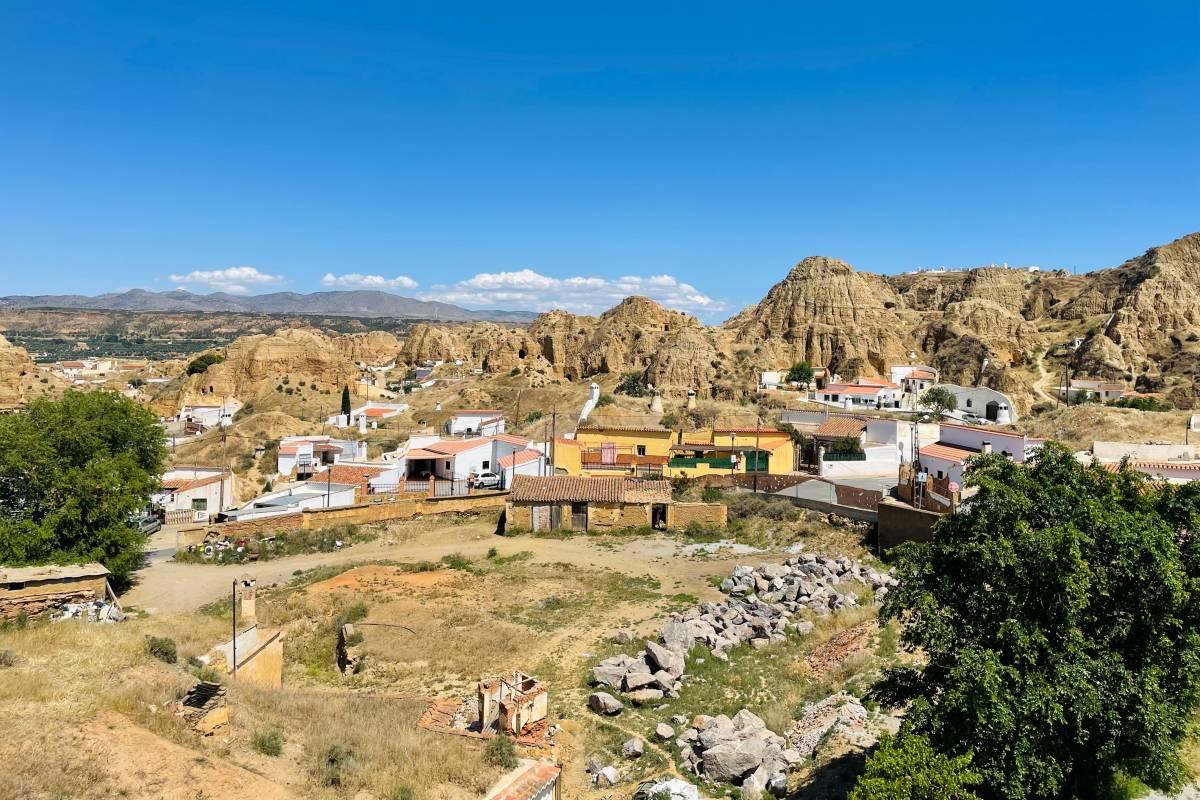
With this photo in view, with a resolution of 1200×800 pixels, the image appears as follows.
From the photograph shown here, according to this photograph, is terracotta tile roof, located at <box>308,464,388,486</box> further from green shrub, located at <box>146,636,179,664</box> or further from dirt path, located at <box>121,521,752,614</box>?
green shrub, located at <box>146,636,179,664</box>

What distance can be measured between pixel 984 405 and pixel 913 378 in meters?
9.32

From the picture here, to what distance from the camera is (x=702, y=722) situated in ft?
43.5

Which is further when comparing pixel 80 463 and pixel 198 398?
pixel 198 398

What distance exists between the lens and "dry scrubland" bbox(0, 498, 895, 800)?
29.7 feet

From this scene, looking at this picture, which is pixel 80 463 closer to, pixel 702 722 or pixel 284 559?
pixel 284 559

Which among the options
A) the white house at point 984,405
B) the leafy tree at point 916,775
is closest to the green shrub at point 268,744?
the leafy tree at point 916,775

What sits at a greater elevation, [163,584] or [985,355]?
[985,355]

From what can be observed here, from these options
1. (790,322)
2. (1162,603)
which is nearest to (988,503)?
(1162,603)

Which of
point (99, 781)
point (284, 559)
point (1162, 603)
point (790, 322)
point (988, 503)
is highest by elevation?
point (790, 322)

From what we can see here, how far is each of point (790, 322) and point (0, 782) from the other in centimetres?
8373

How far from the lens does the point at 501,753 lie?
10.9 metres

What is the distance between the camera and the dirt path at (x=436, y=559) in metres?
23.3

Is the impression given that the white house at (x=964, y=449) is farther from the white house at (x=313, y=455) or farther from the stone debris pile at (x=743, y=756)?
the white house at (x=313, y=455)

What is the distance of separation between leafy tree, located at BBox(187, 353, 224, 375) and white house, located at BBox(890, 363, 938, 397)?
6782 centimetres
